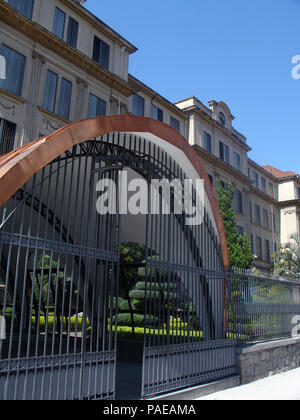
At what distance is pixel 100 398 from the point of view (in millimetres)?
5719

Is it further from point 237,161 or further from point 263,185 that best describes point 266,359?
point 263,185

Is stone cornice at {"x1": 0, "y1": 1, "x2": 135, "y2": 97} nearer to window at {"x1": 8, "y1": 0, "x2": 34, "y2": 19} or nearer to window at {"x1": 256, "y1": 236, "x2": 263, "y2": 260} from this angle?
window at {"x1": 8, "y1": 0, "x2": 34, "y2": 19}

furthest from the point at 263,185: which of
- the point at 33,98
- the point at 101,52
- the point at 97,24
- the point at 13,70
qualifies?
the point at 13,70

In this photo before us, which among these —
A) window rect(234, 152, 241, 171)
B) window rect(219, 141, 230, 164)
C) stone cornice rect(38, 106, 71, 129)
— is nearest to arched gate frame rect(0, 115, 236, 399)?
stone cornice rect(38, 106, 71, 129)

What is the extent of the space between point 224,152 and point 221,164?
198cm

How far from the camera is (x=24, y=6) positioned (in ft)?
59.1

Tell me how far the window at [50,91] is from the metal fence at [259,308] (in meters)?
13.6

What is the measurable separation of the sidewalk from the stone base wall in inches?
8.1

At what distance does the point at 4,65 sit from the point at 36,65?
1760 millimetres

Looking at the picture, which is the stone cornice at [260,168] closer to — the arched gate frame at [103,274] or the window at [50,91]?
the window at [50,91]

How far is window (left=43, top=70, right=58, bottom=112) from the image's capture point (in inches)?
735

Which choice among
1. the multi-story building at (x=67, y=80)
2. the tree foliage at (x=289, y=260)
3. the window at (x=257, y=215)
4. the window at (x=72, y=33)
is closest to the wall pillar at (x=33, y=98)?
the multi-story building at (x=67, y=80)
